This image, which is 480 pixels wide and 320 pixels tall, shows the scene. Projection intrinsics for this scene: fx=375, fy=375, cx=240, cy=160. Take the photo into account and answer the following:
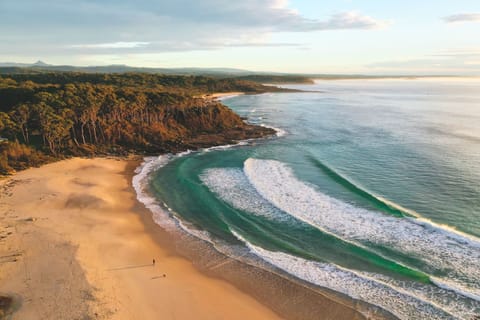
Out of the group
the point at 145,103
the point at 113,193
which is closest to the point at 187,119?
the point at 145,103

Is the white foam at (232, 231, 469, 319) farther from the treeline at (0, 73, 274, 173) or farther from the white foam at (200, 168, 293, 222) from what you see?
the treeline at (0, 73, 274, 173)

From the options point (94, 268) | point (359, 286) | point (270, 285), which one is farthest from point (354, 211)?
point (94, 268)

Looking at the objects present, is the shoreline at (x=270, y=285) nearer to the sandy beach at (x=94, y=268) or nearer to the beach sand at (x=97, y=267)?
the beach sand at (x=97, y=267)

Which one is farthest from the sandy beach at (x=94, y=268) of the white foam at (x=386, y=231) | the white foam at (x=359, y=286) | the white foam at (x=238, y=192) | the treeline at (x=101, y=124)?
the treeline at (x=101, y=124)

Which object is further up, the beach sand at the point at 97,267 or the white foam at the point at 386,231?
the white foam at the point at 386,231

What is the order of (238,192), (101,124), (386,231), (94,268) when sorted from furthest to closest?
1. (101,124)
2. (238,192)
3. (386,231)
4. (94,268)

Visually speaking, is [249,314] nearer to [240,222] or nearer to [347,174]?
[240,222]

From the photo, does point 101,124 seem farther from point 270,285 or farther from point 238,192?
point 270,285

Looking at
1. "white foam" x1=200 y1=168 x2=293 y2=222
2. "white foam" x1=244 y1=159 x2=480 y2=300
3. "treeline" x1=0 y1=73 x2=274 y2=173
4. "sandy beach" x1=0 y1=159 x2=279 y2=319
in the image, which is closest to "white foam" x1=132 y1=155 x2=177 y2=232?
"sandy beach" x1=0 y1=159 x2=279 y2=319
